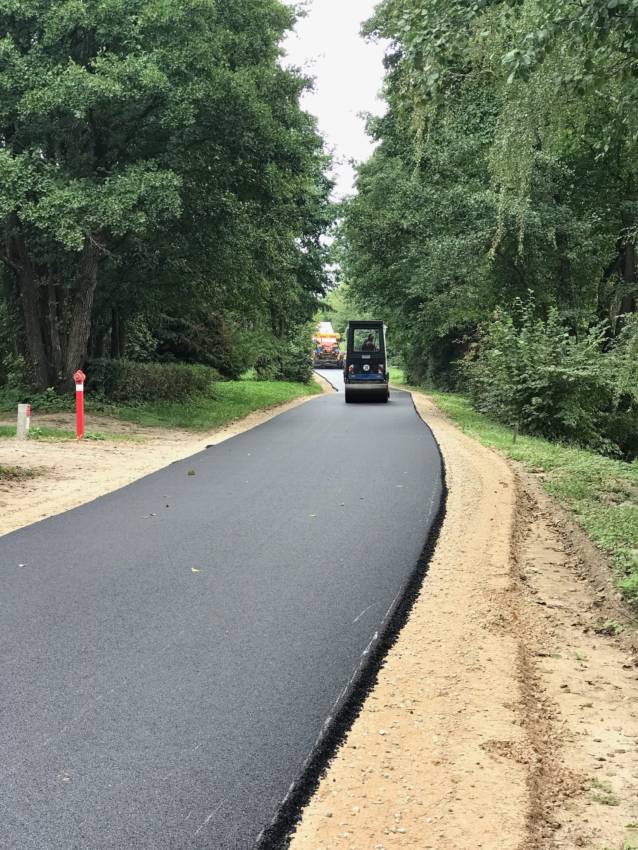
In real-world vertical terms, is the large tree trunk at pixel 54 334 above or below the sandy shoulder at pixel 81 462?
above

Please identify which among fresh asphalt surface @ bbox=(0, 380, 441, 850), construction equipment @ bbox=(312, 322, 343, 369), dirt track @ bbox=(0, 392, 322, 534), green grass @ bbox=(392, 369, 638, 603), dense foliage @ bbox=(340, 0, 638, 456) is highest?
dense foliage @ bbox=(340, 0, 638, 456)

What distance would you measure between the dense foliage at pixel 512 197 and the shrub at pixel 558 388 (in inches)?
2.1

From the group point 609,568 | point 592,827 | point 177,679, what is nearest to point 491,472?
point 609,568

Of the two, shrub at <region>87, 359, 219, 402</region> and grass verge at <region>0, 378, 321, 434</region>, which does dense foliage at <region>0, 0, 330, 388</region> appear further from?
grass verge at <region>0, 378, 321, 434</region>

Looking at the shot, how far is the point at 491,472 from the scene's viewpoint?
12.6 meters

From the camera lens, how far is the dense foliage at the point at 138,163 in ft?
57.3

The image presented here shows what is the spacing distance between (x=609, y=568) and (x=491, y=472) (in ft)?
18.4

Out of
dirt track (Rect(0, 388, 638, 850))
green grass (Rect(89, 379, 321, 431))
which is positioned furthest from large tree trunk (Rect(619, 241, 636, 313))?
dirt track (Rect(0, 388, 638, 850))

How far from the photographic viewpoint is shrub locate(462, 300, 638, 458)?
18562mm

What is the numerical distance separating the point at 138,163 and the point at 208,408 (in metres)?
8.72

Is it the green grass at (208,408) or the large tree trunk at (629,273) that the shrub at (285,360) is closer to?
the green grass at (208,408)

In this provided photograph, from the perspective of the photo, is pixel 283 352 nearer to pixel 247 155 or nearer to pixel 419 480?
pixel 247 155

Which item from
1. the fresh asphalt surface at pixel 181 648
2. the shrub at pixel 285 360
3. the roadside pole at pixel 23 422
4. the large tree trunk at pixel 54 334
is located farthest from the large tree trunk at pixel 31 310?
the shrub at pixel 285 360

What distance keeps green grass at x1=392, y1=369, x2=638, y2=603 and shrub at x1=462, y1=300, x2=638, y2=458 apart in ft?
2.59
